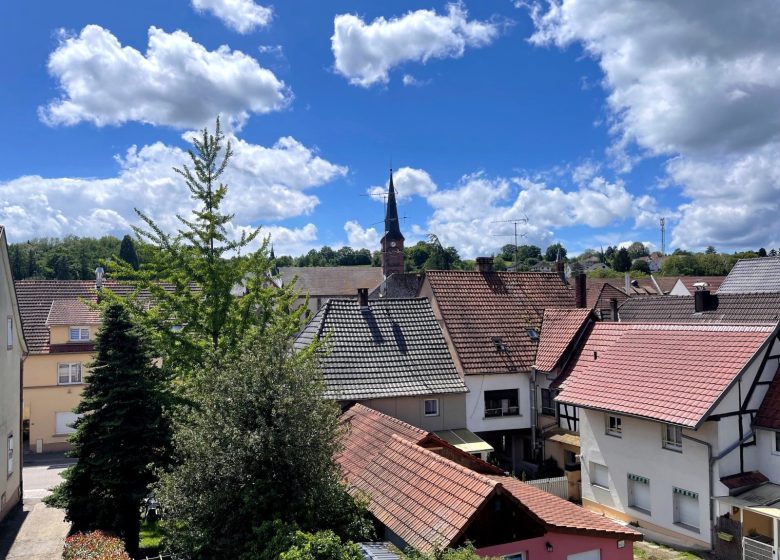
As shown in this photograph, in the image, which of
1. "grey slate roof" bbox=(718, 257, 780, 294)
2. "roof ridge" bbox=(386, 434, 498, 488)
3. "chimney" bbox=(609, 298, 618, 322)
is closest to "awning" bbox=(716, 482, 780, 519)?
"roof ridge" bbox=(386, 434, 498, 488)

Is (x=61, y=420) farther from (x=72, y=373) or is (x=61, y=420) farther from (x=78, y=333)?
(x=78, y=333)

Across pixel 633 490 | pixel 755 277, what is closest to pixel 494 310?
pixel 633 490

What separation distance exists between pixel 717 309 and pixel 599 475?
43.3 ft

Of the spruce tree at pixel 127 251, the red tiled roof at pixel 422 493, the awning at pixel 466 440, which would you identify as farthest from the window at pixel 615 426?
the spruce tree at pixel 127 251

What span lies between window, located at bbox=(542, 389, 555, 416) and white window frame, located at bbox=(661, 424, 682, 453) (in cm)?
723

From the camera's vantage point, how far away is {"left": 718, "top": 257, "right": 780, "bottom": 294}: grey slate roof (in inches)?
1449

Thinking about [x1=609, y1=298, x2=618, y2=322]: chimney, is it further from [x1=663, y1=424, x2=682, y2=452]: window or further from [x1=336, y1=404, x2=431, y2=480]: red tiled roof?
[x1=336, y1=404, x2=431, y2=480]: red tiled roof

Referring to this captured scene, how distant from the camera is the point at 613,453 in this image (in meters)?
21.3

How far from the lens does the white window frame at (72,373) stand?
31656 millimetres

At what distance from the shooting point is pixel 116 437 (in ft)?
52.1

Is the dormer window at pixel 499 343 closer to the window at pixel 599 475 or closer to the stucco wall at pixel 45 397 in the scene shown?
the window at pixel 599 475

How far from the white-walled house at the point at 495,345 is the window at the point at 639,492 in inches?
220

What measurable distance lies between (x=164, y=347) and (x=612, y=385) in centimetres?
1614

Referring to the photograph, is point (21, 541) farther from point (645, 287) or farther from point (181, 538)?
point (645, 287)
